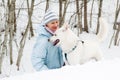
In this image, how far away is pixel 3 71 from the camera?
24.4 ft

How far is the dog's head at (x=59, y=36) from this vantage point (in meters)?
3.92

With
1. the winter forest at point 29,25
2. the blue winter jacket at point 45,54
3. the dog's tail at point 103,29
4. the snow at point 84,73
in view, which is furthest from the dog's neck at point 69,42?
the winter forest at point 29,25

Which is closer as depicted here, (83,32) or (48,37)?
(48,37)

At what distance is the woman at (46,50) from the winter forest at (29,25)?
217 cm

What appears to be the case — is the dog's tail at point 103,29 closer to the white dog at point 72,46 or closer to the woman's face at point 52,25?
the white dog at point 72,46

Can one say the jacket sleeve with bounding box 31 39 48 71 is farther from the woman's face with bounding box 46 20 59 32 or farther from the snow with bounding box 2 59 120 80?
the snow with bounding box 2 59 120 80

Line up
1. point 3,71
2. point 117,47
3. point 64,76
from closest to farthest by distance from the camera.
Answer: point 64,76 → point 3,71 → point 117,47

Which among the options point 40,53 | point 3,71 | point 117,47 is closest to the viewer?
point 40,53

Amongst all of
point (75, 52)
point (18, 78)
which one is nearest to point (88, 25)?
point (75, 52)

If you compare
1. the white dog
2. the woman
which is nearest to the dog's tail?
the white dog

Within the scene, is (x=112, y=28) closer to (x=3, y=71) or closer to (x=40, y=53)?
(x=3, y=71)

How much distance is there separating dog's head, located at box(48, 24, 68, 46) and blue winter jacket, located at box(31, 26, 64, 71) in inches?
2.1

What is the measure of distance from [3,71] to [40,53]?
3.77 metres

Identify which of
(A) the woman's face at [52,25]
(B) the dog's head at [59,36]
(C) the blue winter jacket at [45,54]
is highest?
(A) the woman's face at [52,25]
